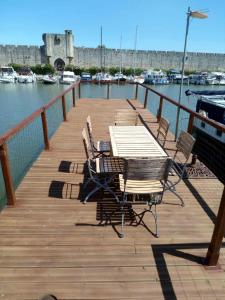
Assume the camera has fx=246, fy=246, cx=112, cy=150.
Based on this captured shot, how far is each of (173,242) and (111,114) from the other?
6489mm

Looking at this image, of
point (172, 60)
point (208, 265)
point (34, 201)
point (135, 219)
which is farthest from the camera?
point (172, 60)

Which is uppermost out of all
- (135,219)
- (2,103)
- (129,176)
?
(129,176)

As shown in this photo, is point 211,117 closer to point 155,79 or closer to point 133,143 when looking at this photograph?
point 133,143

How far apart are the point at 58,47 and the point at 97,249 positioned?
175ft

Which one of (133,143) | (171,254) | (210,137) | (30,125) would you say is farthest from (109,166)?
(30,125)

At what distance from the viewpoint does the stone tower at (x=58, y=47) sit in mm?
49406

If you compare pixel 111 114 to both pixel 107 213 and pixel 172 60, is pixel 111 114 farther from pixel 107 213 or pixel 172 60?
pixel 172 60

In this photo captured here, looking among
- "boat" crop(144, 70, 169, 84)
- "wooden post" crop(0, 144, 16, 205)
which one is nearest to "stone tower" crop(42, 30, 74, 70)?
"boat" crop(144, 70, 169, 84)

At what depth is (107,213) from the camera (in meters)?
2.95

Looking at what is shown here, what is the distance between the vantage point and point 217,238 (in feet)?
6.81

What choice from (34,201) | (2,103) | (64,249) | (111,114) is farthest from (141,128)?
(2,103)

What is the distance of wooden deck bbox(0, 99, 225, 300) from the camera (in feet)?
6.47

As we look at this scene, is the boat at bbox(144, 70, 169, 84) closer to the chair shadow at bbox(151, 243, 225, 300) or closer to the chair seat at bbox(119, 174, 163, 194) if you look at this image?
the chair seat at bbox(119, 174, 163, 194)

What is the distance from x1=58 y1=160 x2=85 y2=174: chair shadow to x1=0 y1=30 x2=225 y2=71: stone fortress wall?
5102 cm
